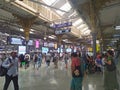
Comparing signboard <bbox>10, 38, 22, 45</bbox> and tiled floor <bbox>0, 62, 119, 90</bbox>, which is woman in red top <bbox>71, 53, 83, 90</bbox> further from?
signboard <bbox>10, 38, 22, 45</bbox>

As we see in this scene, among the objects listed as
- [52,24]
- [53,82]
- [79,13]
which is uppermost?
[52,24]

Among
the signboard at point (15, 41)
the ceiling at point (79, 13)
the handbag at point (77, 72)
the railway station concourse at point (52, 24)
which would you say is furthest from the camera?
the signboard at point (15, 41)

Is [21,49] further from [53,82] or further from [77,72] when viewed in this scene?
[77,72]

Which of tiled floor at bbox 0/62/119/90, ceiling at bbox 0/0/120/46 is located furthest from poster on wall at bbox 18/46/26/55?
tiled floor at bbox 0/62/119/90

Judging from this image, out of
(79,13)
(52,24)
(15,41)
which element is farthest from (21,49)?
(79,13)

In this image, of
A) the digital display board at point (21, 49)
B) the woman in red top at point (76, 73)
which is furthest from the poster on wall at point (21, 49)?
the woman in red top at point (76, 73)

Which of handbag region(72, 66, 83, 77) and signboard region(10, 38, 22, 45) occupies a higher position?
signboard region(10, 38, 22, 45)

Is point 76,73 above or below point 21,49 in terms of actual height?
below

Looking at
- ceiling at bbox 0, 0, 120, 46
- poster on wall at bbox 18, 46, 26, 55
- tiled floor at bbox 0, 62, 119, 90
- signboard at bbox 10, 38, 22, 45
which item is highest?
ceiling at bbox 0, 0, 120, 46

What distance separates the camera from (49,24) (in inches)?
1008

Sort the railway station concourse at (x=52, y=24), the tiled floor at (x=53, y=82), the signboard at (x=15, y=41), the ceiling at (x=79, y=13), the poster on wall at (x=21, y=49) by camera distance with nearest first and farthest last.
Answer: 1. the tiled floor at (x=53, y=82)
2. the railway station concourse at (x=52, y=24)
3. the ceiling at (x=79, y=13)
4. the signboard at (x=15, y=41)
5. the poster on wall at (x=21, y=49)

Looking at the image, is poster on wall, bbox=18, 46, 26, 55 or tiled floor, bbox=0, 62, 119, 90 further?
poster on wall, bbox=18, 46, 26, 55

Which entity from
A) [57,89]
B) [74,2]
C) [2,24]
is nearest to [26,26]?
[2,24]

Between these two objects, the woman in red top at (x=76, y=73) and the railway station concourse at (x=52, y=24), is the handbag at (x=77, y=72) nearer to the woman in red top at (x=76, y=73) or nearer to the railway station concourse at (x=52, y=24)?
the woman in red top at (x=76, y=73)
